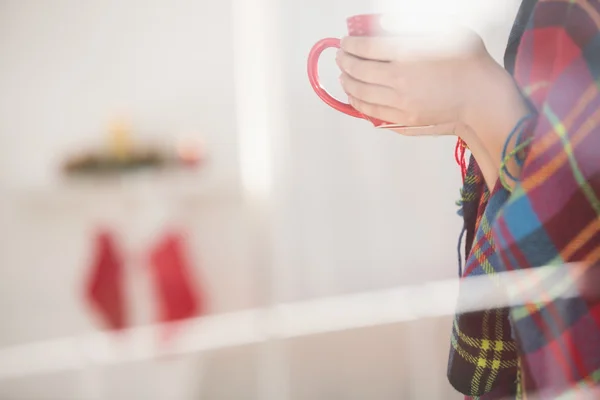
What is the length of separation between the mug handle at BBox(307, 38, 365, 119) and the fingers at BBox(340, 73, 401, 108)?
2cm

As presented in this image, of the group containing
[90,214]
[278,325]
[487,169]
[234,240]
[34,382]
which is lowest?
[34,382]

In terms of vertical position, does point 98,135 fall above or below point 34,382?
above

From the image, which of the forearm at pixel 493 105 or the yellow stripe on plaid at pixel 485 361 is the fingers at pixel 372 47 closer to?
the forearm at pixel 493 105

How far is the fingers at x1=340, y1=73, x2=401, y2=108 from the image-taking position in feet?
1.20

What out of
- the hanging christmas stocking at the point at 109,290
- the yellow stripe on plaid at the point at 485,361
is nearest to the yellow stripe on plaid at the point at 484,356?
the yellow stripe on plaid at the point at 485,361

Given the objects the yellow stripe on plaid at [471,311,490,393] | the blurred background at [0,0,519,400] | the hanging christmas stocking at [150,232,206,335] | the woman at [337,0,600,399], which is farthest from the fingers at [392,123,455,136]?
the hanging christmas stocking at [150,232,206,335]

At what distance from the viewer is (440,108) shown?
0.36 m

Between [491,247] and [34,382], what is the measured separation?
1531 mm

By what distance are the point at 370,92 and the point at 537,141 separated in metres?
0.11

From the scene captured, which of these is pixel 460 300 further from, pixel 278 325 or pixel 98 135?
pixel 98 135

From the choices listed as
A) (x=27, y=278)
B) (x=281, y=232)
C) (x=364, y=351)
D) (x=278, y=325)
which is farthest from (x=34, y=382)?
(x=364, y=351)

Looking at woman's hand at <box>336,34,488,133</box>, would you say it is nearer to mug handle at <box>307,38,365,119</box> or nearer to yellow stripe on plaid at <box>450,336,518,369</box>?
mug handle at <box>307,38,365,119</box>

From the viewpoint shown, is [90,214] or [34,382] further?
[90,214]

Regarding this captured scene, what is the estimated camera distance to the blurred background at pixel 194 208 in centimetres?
153
